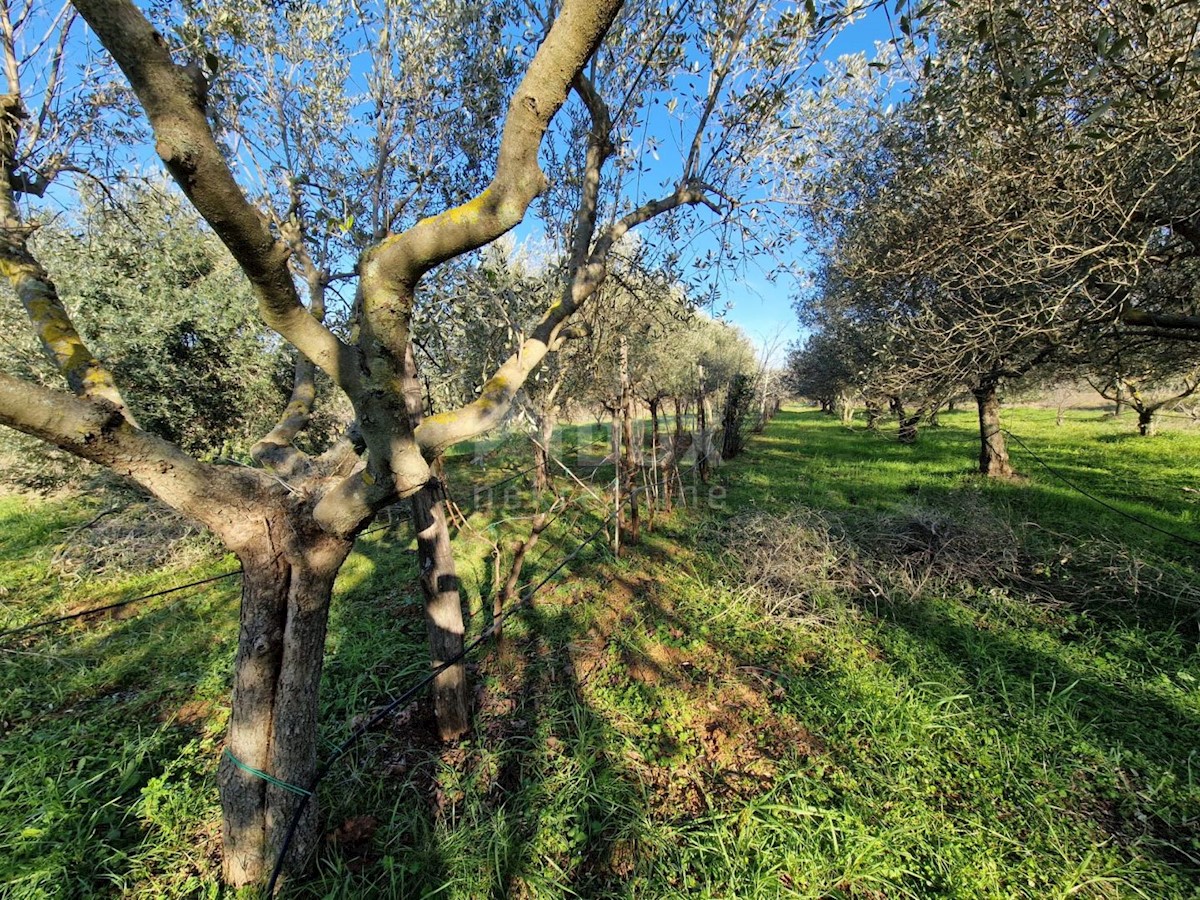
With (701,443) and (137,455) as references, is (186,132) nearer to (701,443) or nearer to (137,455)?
(137,455)

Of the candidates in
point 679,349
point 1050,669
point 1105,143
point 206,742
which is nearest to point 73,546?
point 206,742

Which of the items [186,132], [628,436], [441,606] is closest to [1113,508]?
[628,436]

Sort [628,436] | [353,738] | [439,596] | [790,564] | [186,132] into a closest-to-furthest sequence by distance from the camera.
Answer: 1. [186,132]
2. [353,738]
3. [439,596]
4. [790,564]
5. [628,436]

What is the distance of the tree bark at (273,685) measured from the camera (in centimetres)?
232

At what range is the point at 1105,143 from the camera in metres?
4.17

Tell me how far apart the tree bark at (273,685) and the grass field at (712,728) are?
421mm

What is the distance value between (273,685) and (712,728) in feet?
10.6

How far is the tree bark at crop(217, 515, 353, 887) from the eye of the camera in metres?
2.32

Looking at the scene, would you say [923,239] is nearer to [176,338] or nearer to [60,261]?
[176,338]

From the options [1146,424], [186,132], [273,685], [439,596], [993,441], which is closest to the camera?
[186,132]

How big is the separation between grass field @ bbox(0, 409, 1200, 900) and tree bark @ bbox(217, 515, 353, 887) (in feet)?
1.38

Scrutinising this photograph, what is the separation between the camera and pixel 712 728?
369 cm

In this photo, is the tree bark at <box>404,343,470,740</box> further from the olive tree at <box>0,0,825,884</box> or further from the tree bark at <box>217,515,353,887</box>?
the tree bark at <box>217,515,353,887</box>

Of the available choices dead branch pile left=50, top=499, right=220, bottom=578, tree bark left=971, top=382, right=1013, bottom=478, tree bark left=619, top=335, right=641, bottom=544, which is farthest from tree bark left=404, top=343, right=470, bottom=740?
tree bark left=971, top=382, right=1013, bottom=478
